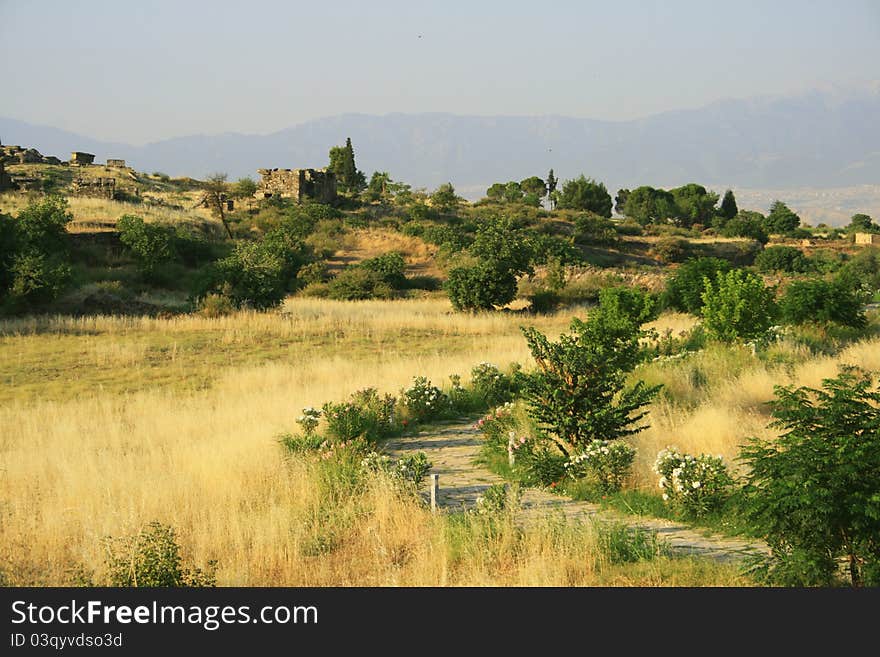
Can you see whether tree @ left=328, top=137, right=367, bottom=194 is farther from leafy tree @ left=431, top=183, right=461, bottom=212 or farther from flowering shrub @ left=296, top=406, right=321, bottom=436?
flowering shrub @ left=296, top=406, right=321, bottom=436

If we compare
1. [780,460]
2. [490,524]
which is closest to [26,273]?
[490,524]

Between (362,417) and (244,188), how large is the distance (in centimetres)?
5977

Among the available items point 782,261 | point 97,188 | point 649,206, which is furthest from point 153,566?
point 649,206

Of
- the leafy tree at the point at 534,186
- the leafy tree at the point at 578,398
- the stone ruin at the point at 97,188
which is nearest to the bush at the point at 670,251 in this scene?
the stone ruin at the point at 97,188

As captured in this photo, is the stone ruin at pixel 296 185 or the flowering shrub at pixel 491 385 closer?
the flowering shrub at pixel 491 385

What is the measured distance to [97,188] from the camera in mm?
51938

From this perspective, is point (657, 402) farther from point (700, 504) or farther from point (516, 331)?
point (516, 331)

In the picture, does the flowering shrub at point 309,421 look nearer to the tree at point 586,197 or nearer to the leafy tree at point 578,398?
the leafy tree at point 578,398

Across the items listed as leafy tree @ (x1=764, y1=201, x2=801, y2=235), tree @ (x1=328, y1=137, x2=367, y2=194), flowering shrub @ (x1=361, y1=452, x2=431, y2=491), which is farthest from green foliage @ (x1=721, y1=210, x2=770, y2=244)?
flowering shrub @ (x1=361, y1=452, x2=431, y2=491)

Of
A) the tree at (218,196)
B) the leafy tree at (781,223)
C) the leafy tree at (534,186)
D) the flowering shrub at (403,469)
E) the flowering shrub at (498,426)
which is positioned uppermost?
the leafy tree at (534,186)

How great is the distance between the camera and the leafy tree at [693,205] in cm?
9144

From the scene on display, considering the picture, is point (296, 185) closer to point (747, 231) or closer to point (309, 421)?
point (747, 231)

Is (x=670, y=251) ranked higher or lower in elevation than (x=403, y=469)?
higher

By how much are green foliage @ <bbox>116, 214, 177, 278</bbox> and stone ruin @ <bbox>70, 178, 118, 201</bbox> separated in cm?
1466
